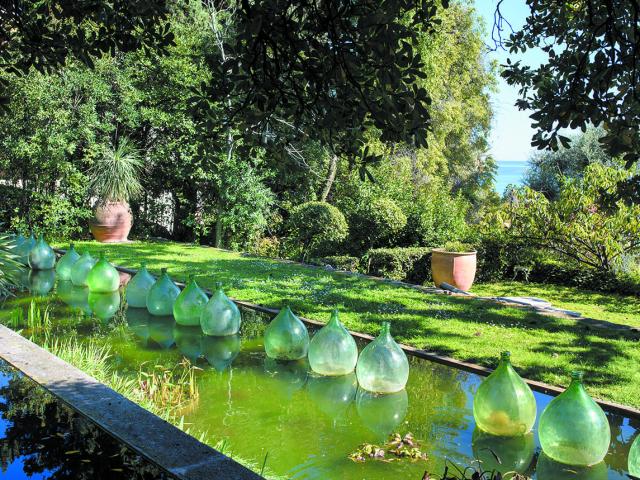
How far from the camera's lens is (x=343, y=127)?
121 inches

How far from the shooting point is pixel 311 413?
4871 mm

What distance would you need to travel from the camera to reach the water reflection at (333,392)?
500cm

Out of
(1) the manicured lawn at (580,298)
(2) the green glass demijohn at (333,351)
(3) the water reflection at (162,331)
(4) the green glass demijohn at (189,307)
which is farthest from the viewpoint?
(1) the manicured lawn at (580,298)

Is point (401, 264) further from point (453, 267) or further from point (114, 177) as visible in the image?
point (114, 177)

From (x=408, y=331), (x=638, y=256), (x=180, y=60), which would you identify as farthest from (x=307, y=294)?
(x=180, y=60)

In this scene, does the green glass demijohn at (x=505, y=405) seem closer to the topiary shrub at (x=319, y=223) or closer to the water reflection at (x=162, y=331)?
the water reflection at (x=162, y=331)

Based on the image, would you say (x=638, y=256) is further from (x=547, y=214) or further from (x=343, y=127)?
(x=343, y=127)

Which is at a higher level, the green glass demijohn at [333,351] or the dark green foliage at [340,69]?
the dark green foliage at [340,69]

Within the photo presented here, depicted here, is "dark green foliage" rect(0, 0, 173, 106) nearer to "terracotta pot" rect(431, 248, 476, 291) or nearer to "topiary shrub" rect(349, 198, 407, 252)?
"terracotta pot" rect(431, 248, 476, 291)

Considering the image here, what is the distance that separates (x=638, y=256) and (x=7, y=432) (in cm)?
1376

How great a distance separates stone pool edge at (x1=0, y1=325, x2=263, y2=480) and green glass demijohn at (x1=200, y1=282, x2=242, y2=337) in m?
2.46

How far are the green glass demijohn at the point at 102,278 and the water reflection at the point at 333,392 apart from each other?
4.42 meters

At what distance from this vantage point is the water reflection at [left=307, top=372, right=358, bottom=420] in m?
5.00

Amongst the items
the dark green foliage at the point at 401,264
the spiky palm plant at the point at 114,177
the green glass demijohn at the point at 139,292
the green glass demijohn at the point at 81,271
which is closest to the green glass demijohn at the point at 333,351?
the green glass demijohn at the point at 139,292
